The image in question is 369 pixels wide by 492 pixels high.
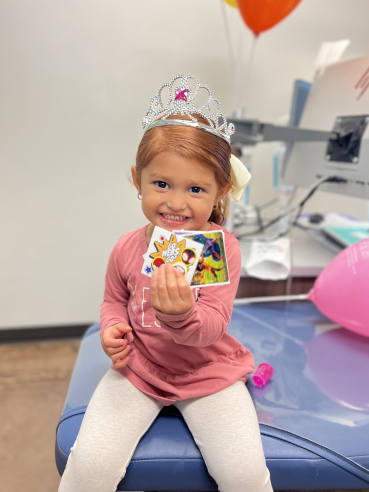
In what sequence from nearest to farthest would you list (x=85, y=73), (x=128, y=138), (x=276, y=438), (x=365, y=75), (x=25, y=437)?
1. (x=276, y=438)
2. (x=365, y=75)
3. (x=25, y=437)
4. (x=85, y=73)
5. (x=128, y=138)

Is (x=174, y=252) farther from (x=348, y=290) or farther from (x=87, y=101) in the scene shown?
(x=87, y=101)

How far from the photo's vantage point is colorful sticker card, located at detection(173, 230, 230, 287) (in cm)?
63

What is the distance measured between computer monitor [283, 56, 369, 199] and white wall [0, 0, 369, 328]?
0.46 meters

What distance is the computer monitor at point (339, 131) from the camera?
1.12m

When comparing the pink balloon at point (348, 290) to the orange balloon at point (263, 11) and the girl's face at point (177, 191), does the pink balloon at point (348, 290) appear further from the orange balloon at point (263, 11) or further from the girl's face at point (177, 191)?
the orange balloon at point (263, 11)

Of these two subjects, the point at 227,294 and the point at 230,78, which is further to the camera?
the point at 230,78

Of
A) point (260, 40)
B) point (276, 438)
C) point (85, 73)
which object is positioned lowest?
point (276, 438)

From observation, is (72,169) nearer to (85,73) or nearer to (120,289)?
(85,73)

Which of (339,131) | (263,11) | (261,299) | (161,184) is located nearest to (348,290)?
(261,299)

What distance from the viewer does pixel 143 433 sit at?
0.68 meters

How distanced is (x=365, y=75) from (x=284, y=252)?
0.59 meters

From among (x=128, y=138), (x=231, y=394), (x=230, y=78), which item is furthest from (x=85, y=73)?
(x=231, y=394)

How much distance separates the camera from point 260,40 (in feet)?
5.51

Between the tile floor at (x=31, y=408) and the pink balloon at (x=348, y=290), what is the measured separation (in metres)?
0.41
